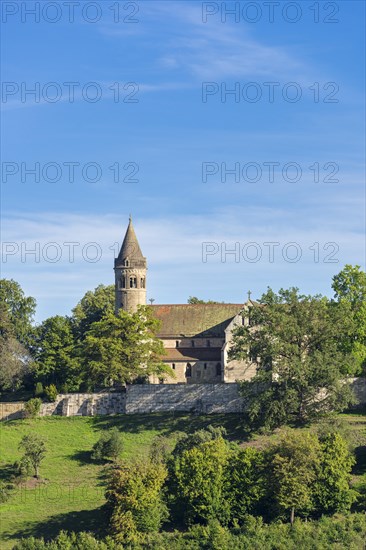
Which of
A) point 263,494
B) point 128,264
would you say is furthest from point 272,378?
point 128,264

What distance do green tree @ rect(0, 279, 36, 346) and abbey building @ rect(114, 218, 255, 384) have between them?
1061 cm

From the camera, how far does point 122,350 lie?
276ft

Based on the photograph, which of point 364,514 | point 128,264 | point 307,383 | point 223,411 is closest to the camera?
point 364,514

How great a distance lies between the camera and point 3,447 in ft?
252

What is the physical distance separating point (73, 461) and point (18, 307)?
104 feet

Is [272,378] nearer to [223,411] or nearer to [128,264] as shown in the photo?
[223,411]

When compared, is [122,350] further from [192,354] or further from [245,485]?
[245,485]

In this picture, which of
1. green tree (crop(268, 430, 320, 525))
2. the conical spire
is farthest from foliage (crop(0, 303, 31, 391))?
green tree (crop(268, 430, 320, 525))

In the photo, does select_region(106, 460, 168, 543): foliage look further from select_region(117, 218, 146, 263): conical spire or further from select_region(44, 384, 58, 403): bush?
select_region(117, 218, 146, 263): conical spire

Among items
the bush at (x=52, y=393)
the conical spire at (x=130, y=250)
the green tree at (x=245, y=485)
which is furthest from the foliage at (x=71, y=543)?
the conical spire at (x=130, y=250)

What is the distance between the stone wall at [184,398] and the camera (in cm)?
8075

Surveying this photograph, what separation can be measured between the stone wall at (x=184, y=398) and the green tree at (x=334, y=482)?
52.2ft

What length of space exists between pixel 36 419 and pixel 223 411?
1477cm

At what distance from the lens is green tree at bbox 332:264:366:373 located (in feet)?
263
